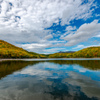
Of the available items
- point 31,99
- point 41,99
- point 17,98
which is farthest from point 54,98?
point 17,98

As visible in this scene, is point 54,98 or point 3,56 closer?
point 54,98

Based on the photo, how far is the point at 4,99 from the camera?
9.66 m

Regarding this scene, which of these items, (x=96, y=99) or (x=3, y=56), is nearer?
(x=96, y=99)

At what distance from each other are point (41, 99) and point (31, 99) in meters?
1.38

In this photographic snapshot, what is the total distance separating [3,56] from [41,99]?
205458 millimetres

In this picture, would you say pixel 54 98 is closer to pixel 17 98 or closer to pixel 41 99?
pixel 41 99

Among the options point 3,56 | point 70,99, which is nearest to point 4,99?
point 70,99

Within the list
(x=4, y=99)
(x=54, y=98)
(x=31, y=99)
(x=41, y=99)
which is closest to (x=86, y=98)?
(x=54, y=98)

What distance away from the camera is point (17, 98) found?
9.96m

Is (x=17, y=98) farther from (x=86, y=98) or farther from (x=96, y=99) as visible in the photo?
(x=96, y=99)

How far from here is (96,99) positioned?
9633 mm

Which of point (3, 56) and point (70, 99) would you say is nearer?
point (70, 99)

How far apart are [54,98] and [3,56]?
677 feet

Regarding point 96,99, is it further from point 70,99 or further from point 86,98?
point 70,99
